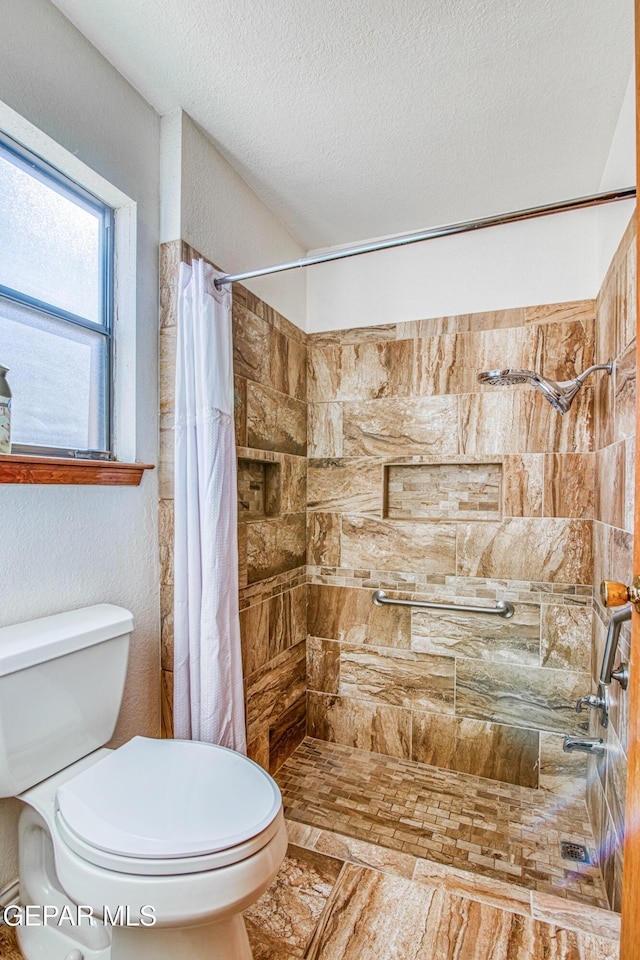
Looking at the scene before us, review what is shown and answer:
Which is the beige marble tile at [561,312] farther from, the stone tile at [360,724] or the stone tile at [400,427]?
the stone tile at [360,724]

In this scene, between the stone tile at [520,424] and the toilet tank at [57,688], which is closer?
the toilet tank at [57,688]

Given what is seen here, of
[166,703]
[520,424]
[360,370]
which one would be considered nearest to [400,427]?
[360,370]

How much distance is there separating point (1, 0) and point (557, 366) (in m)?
2.05

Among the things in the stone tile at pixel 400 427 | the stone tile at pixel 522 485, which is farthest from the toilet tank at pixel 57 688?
the stone tile at pixel 522 485

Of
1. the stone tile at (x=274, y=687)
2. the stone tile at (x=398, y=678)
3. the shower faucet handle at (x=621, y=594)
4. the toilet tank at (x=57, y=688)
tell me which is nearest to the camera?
the shower faucet handle at (x=621, y=594)

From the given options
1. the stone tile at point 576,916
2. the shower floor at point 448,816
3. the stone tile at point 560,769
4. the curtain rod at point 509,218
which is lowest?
the shower floor at point 448,816

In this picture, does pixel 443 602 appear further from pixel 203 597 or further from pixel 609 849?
pixel 203 597

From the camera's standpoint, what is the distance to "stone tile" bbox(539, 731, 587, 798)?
6.43 ft

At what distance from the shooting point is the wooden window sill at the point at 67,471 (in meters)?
1.15

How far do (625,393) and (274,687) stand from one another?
5.67ft

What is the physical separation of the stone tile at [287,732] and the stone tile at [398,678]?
22cm

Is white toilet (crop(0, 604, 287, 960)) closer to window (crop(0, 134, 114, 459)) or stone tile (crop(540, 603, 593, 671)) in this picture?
window (crop(0, 134, 114, 459))

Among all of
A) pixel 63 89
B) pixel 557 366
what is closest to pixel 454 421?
pixel 557 366

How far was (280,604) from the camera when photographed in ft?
7.10
